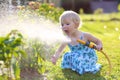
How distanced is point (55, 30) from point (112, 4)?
19.3 meters

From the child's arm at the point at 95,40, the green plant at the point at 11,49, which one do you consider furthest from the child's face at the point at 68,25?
the green plant at the point at 11,49

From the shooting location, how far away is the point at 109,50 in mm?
8906

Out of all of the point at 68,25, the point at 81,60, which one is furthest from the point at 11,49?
the point at 81,60

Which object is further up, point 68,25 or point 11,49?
point 11,49

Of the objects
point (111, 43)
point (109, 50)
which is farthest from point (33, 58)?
point (111, 43)

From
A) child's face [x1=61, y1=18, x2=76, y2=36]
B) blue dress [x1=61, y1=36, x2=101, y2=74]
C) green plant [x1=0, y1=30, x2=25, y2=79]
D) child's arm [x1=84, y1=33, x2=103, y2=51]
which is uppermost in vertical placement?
green plant [x1=0, y1=30, x2=25, y2=79]

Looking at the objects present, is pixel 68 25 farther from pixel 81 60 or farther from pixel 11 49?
pixel 11 49

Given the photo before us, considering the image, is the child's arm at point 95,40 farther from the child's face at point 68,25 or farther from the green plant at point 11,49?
the green plant at point 11,49

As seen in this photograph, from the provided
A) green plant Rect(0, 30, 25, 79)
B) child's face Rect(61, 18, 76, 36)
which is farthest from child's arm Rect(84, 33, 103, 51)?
green plant Rect(0, 30, 25, 79)

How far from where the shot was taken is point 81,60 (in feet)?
20.9

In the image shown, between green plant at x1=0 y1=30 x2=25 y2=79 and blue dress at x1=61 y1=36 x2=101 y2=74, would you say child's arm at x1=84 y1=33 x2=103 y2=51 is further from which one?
green plant at x1=0 y1=30 x2=25 y2=79

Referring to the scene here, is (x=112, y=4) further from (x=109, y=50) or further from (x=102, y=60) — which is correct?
(x=102, y=60)

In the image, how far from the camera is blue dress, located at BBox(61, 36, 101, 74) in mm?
6340

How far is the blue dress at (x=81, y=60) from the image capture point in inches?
250
